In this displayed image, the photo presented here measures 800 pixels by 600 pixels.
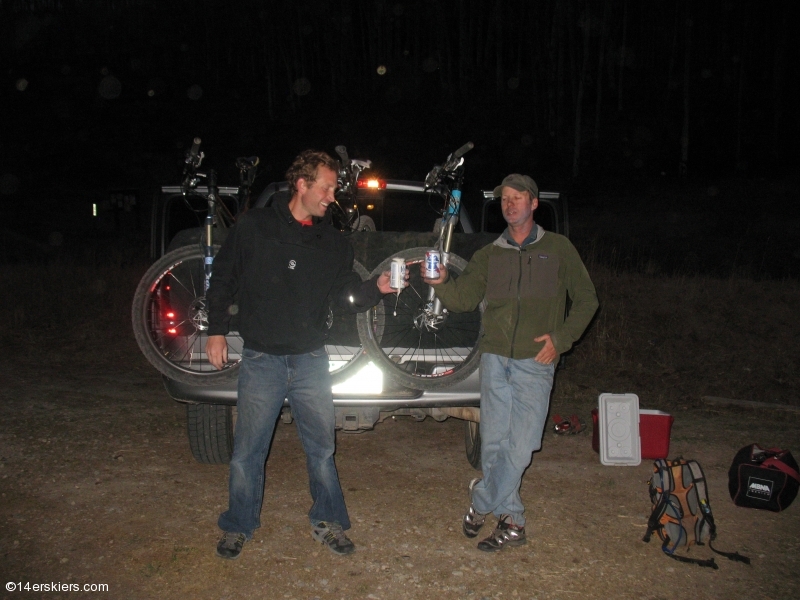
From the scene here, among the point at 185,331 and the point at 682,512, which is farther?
the point at 185,331

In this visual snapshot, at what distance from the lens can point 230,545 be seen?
3.60 metres

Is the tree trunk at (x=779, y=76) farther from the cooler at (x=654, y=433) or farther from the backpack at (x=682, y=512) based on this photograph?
the backpack at (x=682, y=512)

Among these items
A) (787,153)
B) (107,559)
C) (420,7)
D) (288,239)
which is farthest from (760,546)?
(420,7)

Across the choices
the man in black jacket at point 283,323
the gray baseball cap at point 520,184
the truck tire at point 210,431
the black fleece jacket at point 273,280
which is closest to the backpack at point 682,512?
the man in black jacket at point 283,323

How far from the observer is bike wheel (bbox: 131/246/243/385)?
14.1 feet

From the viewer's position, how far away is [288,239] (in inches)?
139

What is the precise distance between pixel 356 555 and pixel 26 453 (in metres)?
3.14

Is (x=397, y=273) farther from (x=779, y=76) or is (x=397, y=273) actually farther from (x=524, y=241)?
(x=779, y=76)

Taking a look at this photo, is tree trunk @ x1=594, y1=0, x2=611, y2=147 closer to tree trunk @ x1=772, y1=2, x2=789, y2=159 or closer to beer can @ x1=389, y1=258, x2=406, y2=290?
tree trunk @ x1=772, y1=2, x2=789, y2=159

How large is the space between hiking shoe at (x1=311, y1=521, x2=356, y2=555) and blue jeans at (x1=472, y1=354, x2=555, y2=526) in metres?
0.78

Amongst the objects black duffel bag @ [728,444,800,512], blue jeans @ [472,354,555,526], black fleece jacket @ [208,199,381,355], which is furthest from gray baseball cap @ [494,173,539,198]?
black duffel bag @ [728,444,800,512]

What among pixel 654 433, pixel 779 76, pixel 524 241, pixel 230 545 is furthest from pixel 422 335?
pixel 779 76

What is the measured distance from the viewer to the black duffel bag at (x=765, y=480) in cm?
431

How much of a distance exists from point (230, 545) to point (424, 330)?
1.78 meters
